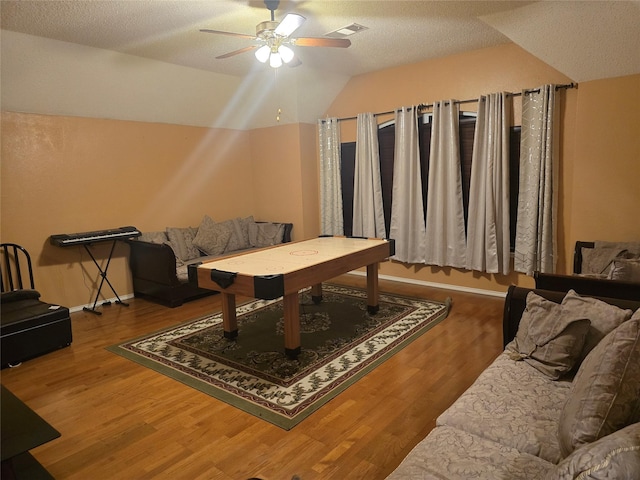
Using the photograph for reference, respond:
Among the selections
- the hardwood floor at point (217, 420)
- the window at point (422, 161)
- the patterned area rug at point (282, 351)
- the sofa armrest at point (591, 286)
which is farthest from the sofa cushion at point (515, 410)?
the window at point (422, 161)

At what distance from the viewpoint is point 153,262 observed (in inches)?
197

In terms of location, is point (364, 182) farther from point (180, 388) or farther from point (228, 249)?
point (180, 388)

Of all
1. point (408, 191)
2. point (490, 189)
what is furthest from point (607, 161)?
point (408, 191)

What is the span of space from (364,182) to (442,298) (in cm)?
194

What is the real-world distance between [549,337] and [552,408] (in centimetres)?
44

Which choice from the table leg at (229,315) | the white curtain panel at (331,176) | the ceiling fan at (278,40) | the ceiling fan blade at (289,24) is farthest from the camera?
the white curtain panel at (331,176)

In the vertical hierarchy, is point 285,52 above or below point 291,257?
above

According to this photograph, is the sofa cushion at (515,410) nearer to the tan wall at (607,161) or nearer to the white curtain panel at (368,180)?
the tan wall at (607,161)

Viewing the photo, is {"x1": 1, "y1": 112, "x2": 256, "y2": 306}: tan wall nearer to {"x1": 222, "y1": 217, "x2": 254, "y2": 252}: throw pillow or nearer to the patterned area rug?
{"x1": 222, "y1": 217, "x2": 254, "y2": 252}: throw pillow

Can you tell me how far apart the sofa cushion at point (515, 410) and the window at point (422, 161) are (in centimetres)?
311

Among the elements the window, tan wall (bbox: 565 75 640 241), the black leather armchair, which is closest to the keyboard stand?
the black leather armchair

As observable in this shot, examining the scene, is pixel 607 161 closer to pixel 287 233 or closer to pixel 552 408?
pixel 552 408

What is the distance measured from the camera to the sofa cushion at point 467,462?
4.78 ft

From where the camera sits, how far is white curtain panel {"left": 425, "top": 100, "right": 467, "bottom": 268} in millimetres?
5090
